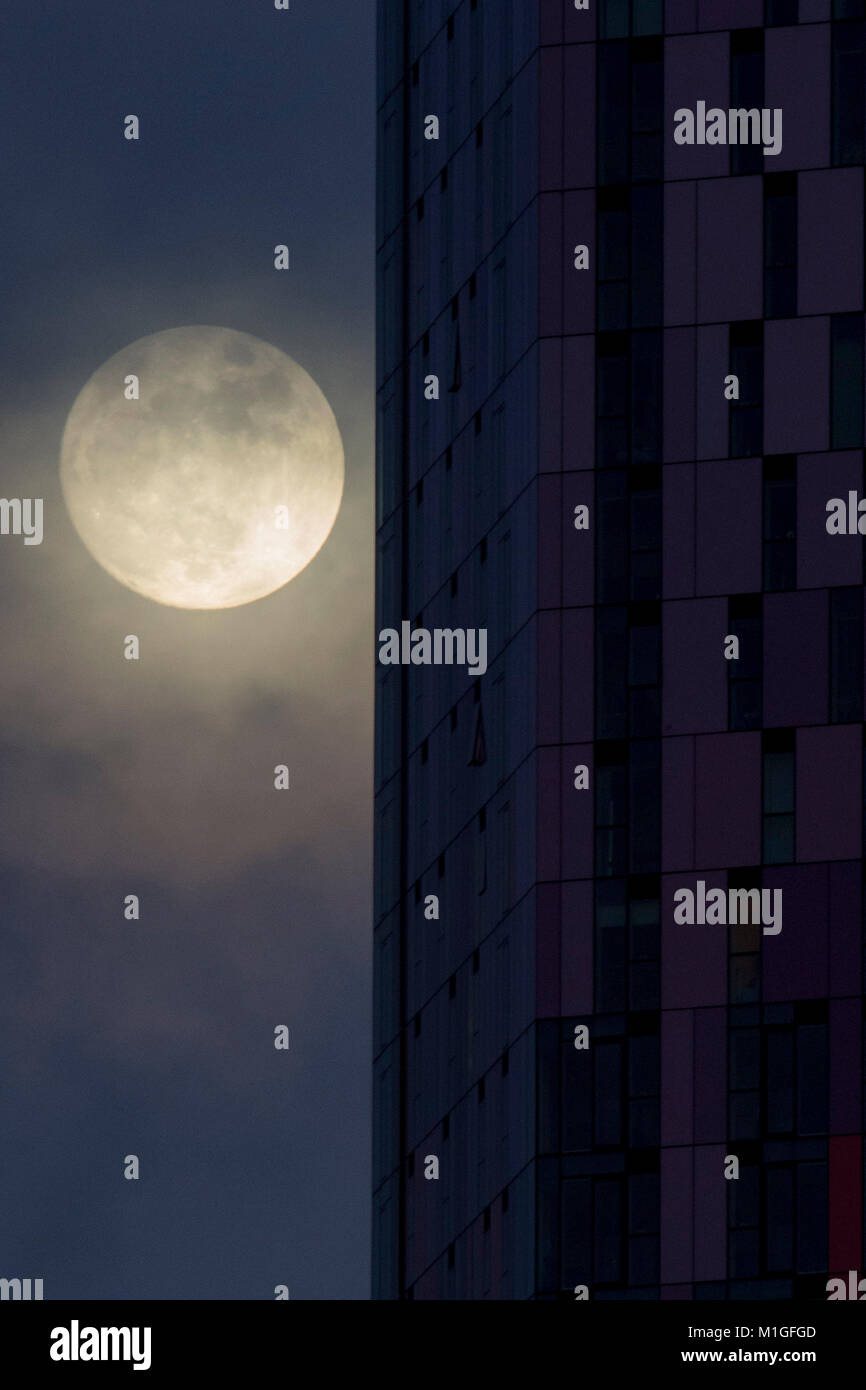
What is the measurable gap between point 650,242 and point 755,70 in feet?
16.7

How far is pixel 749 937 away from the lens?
74.3m

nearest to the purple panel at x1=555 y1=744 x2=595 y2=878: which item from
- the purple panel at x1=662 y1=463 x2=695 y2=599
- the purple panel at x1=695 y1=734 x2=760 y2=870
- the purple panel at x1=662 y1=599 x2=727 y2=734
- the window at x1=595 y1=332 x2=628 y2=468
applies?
the purple panel at x1=662 y1=599 x2=727 y2=734

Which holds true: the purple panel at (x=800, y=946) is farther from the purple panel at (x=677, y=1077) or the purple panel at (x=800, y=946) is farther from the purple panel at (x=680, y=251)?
the purple panel at (x=680, y=251)

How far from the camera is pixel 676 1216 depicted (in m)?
73.3

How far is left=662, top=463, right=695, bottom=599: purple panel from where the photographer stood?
7625 cm

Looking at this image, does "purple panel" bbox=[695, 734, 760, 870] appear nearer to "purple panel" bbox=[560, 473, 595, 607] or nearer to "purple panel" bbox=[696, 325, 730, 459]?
"purple panel" bbox=[560, 473, 595, 607]

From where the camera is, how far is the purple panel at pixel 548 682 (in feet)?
252

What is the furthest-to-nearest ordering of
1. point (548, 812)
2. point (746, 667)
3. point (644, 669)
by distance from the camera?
point (548, 812) < point (644, 669) < point (746, 667)

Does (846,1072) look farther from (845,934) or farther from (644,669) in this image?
(644,669)

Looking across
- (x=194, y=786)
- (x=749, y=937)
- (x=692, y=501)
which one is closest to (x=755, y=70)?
(x=692, y=501)

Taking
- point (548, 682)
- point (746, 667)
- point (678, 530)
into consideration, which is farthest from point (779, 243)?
point (548, 682)

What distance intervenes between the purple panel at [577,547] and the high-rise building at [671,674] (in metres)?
0.10

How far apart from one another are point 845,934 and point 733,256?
17.5 meters

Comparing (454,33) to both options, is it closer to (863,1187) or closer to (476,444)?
(476,444)
